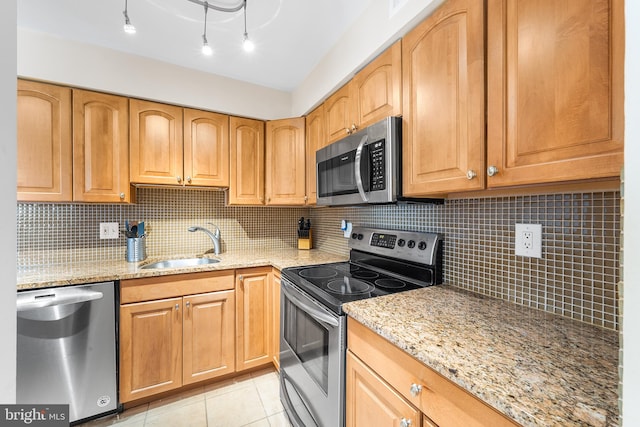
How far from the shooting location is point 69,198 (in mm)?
1700

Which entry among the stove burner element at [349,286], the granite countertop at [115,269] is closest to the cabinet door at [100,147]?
the granite countertop at [115,269]

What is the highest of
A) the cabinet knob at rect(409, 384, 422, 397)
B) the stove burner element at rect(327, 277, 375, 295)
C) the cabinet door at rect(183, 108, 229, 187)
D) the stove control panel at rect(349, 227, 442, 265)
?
the cabinet door at rect(183, 108, 229, 187)

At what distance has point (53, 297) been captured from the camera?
140cm

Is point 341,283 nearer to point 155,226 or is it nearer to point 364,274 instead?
point 364,274

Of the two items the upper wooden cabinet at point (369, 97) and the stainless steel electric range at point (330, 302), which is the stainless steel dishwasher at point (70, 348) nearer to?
the stainless steel electric range at point (330, 302)

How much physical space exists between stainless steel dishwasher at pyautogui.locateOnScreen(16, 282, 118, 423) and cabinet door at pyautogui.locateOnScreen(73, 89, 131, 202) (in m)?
0.68

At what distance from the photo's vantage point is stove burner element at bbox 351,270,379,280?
1.54 meters

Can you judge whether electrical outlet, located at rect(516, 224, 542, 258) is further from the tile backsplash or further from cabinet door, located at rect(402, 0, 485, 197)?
cabinet door, located at rect(402, 0, 485, 197)

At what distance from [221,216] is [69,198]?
105 cm

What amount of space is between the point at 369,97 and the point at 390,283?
41.4 inches

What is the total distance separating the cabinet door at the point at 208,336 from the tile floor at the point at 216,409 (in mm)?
119

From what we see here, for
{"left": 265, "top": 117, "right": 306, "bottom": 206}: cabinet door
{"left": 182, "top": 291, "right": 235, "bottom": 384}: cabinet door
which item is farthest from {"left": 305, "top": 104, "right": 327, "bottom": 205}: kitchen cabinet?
{"left": 182, "top": 291, "right": 235, "bottom": 384}: cabinet door

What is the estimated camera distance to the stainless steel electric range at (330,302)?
1104 mm

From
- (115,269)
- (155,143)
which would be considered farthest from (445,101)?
(115,269)
